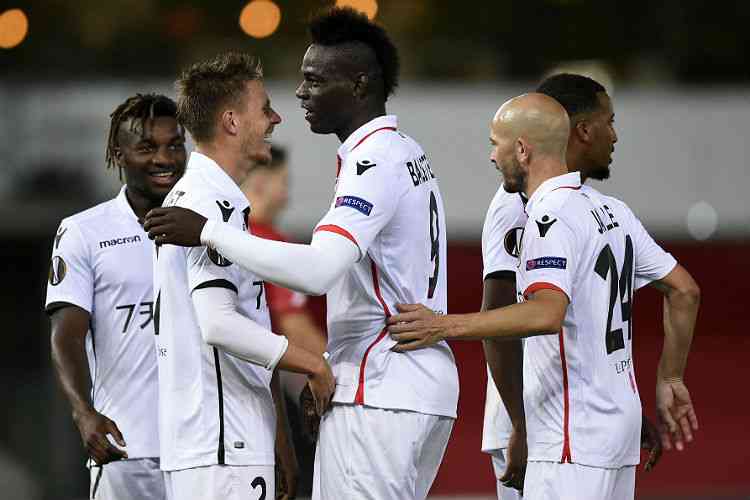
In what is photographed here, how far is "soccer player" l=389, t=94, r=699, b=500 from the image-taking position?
379 centimetres

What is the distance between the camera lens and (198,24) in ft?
41.9

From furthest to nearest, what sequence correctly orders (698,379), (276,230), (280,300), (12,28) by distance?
(12,28)
(698,379)
(276,230)
(280,300)

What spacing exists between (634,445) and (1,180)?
9.54 metres

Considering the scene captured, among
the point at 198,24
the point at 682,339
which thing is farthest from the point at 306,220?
the point at 682,339

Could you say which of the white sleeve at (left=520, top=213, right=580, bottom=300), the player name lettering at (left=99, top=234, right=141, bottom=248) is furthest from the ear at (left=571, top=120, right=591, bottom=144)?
the player name lettering at (left=99, top=234, right=141, bottom=248)

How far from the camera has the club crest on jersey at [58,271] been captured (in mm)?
4516

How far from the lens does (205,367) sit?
3799 mm

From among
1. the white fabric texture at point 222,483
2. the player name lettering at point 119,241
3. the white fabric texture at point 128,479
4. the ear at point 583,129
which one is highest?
the ear at point 583,129

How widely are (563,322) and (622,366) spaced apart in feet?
0.83

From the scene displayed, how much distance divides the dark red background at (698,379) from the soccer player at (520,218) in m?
5.61

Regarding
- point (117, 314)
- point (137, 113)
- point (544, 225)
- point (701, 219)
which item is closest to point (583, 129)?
point (544, 225)

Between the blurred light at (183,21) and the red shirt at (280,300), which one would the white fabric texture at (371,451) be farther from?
the blurred light at (183,21)

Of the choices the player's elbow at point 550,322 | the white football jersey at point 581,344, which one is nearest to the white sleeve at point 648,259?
the white football jersey at point 581,344

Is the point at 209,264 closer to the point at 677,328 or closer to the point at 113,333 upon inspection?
the point at 113,333
